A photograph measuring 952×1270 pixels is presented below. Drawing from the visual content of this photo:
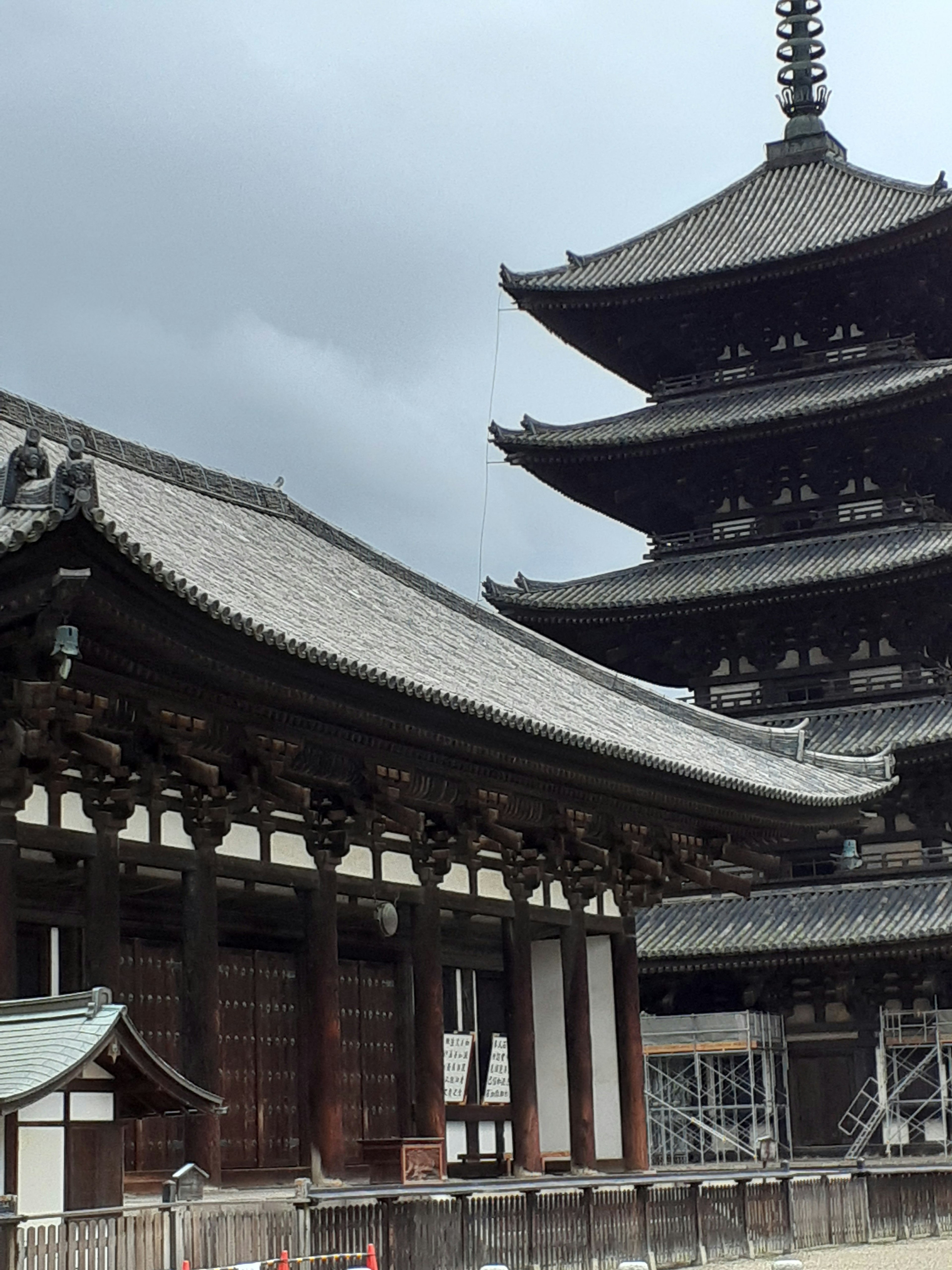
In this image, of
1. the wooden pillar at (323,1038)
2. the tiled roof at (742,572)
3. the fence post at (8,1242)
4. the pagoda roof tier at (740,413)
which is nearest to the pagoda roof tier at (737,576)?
the tiled roof at (742,572)

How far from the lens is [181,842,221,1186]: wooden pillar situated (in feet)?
59.8

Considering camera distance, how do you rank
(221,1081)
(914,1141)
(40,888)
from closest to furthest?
(40,888)
(221,1081)
(914,1141)

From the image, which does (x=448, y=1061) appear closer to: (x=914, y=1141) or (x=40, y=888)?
(x=40, y=888)

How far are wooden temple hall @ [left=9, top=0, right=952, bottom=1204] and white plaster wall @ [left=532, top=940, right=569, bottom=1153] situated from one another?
0.26ft

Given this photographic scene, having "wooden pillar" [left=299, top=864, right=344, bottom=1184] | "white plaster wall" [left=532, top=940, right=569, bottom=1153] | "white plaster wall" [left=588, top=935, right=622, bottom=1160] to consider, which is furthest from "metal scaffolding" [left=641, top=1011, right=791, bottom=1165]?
"wooden pillar" [left=299, top=864, right=344, bottom=1184]

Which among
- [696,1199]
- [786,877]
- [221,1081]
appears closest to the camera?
[221,1081]

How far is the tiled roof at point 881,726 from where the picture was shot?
3553 centimetres

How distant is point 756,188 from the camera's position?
148 feet

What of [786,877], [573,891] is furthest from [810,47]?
[573,891]

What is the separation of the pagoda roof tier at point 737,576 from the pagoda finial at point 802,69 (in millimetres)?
11797

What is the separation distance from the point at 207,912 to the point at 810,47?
32.9 meters

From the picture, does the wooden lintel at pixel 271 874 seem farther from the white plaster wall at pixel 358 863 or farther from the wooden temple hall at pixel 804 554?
the wooden temple hall at pixel 804 554

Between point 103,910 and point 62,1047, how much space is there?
165 inches

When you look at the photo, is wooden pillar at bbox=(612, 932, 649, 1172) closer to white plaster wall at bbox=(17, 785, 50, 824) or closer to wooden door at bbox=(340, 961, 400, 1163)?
wooden door at bbox=(340, 961, 400, 1163)
